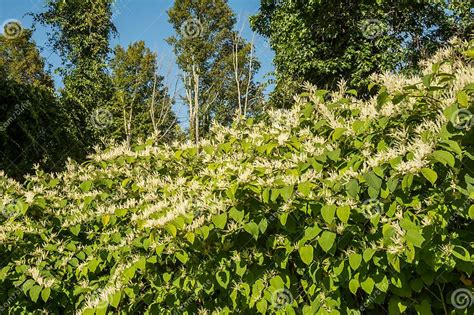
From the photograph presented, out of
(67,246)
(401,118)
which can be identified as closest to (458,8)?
(401,118)

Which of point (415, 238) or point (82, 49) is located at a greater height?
point (82, 49)

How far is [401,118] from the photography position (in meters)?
2.03

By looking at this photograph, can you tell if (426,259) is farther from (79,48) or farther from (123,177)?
(79,48)

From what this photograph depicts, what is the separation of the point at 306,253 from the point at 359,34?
12135 millimetres
